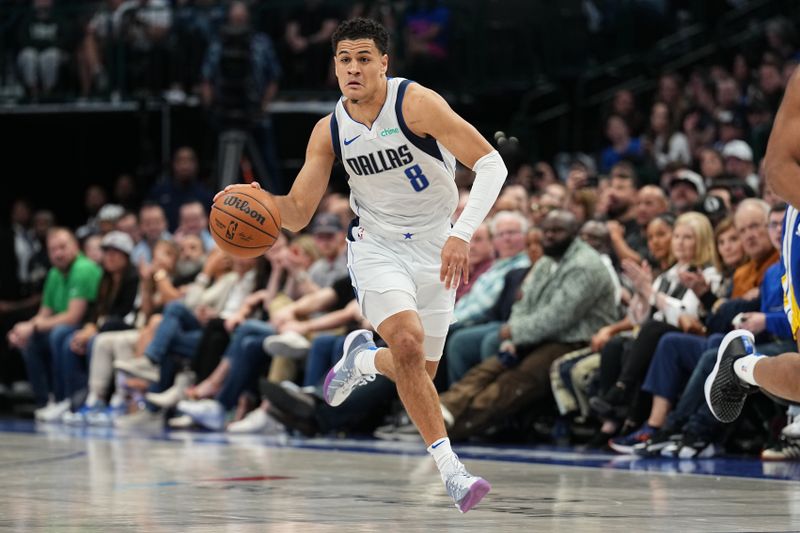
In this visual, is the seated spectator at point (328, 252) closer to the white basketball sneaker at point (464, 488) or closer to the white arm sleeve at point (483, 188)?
the white arm sleeve at point (483, 188)

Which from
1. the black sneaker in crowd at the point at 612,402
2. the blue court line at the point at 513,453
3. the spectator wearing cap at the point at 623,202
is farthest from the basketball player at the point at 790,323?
the spectator wearing cap at the point at 623,202

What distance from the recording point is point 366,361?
7.38 meters

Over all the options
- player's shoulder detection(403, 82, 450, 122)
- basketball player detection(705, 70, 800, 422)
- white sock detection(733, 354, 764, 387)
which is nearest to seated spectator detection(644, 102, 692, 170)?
basketball player detection(705, 70, 800, 422)

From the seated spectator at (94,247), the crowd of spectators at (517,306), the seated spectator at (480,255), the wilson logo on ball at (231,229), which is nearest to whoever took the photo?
the wilson logo on ball at (231,229)

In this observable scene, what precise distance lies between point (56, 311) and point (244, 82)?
3.42 metres

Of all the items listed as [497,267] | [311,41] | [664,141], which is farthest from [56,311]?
[664,141]

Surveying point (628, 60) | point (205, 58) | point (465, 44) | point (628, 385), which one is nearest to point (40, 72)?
point (205, 58)

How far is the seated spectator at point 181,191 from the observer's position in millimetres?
16375

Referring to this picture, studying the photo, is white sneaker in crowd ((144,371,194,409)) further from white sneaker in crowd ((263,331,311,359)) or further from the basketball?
the basketball

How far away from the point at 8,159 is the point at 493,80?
6.76 meters

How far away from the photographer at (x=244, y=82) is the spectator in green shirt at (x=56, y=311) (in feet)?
8.85

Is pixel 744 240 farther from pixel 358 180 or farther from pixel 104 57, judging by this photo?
pixel 104 57

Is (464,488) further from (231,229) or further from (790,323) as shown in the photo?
(231,229)

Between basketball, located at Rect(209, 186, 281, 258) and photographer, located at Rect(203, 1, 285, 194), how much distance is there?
9.58 metres
